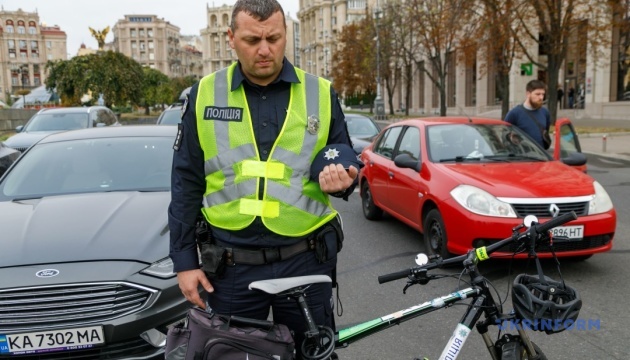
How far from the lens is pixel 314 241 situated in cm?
231

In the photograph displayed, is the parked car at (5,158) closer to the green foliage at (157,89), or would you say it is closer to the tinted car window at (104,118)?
the tinted car window at (104,118)

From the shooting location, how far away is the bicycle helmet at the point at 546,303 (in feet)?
6.46

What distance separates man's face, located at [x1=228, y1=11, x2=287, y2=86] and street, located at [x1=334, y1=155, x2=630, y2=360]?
1.29 meters

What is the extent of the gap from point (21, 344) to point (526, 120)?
5.93 metres

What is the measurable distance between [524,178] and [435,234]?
39.5 inches

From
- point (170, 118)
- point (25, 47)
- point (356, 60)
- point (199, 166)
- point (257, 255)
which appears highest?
point (25, 47)

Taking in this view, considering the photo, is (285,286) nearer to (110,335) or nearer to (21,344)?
(110,335)

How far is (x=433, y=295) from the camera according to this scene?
4941mm

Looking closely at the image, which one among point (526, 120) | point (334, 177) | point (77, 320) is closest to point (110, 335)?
point (77, 320)

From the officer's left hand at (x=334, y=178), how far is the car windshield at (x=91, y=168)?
2749 millimetres

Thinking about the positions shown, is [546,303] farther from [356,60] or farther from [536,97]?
[356,60]

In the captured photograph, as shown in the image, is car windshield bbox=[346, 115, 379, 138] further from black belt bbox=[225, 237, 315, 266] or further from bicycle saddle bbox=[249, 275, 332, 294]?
bicycle saddle bbox=[249, 275, 332, 294]

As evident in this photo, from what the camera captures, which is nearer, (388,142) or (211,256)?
(211,256)

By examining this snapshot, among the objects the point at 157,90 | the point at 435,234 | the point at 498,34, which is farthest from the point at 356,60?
the point at 435,234
